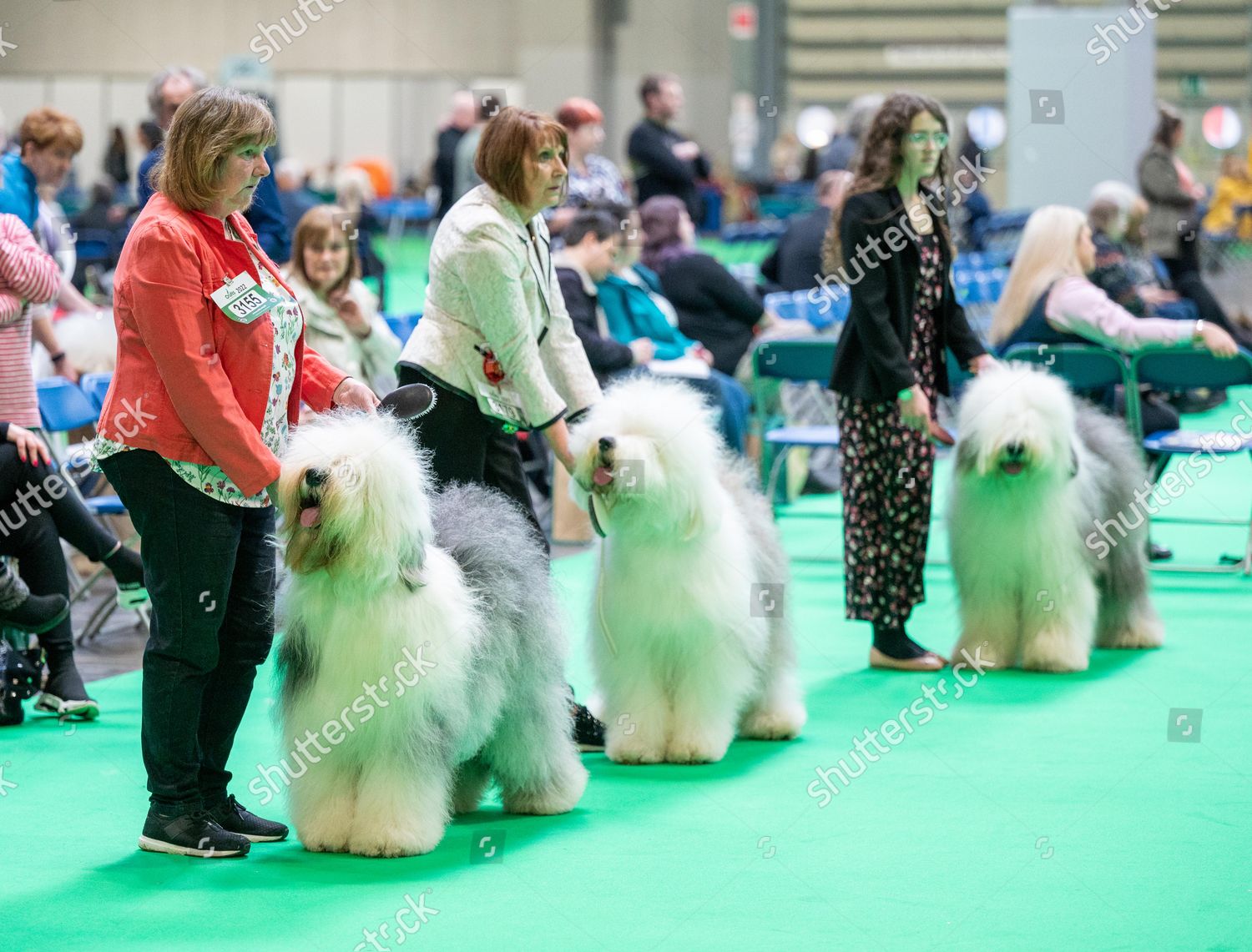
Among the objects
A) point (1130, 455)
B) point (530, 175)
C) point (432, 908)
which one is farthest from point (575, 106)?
point (432, 908)

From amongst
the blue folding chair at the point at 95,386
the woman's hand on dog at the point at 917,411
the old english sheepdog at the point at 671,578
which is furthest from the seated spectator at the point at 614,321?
the old english sheepdog at the point at 671,578

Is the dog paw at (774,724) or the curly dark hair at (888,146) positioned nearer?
the dog paw at (774,724)

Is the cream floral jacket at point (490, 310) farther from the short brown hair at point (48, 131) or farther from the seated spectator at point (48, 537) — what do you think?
the short brown hair at point (48, 131)

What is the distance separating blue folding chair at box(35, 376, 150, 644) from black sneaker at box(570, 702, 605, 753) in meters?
1.76

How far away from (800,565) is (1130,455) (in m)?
1.83

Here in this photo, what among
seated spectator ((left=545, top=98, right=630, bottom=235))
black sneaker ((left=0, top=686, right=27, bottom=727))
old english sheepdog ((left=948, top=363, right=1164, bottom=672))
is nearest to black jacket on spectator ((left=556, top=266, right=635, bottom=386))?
seated spectator ((left=545, top=98, right=630, bottom=235))

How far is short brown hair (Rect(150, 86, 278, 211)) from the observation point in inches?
123

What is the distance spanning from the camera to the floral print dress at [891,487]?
5.09 m

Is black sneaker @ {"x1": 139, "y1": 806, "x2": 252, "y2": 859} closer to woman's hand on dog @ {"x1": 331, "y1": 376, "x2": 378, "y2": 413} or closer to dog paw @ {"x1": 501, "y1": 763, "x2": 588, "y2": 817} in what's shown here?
dog paw @ {"x1": 501, "y1": 763, "x2": 588, "y2": 817}

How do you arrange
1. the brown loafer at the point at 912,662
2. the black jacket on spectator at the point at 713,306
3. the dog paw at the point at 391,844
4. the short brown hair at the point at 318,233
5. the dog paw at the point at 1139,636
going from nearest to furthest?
1. the dog paw at the point at 391,844
2. the brown loafer at the point at 912,662
3. the dog paw at the point at 1139,636
4. the short brown hair at the point at 318,233
5. the black jacket on spectator at the point at 713,306

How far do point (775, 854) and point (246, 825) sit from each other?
1.14 meters

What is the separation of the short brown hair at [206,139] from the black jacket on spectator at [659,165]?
595 centimetres

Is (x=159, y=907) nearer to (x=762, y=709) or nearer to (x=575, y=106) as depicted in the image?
(x=762, y=709)

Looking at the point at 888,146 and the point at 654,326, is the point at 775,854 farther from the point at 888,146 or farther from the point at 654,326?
the point at 654,326
